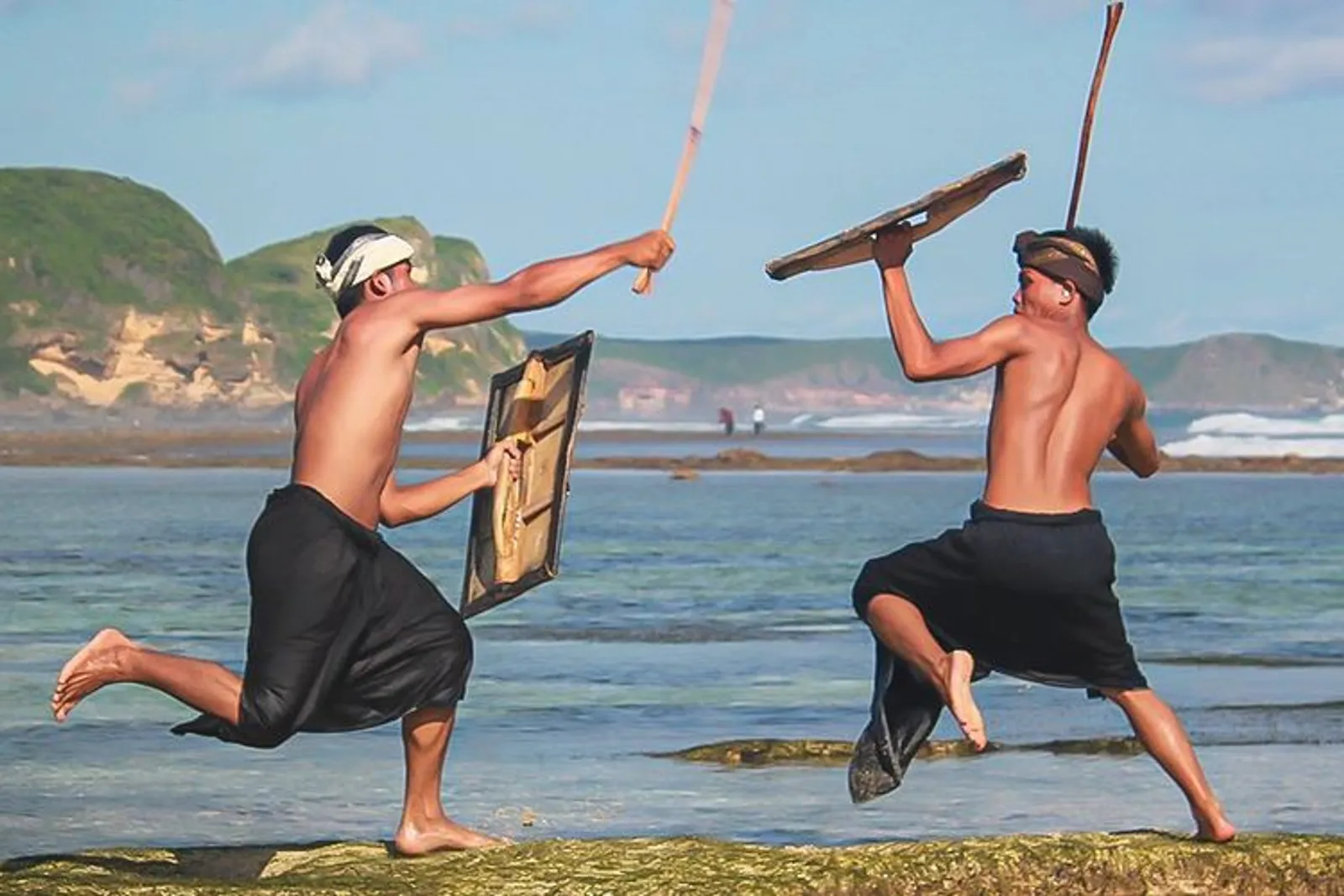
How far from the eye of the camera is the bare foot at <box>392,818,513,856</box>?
9.27 meters

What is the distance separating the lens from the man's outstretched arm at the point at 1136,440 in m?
9.51

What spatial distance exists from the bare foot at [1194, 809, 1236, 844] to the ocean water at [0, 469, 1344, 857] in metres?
2.46

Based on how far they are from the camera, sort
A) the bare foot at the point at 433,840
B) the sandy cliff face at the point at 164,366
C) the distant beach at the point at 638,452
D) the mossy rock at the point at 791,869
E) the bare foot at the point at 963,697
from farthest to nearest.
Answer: the sandy cliff face at the point at 164,366
the distant beach at the point at 638,452
the bare foot at the point at 433,840
the bare foot at the point at 963,697
the mossy rock at the point at 791,869

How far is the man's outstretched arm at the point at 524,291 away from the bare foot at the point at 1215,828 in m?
2.49

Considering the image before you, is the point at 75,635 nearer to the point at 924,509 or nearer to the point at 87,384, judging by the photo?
the point at 924,509

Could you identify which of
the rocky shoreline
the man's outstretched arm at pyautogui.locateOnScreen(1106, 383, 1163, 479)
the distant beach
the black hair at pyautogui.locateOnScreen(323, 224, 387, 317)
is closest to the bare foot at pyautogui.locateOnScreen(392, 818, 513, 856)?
the black hair at pyautogui.locateOnScreen(323, 224, 387, 317)

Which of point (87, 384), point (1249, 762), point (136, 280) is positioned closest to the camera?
point (1249, 762)

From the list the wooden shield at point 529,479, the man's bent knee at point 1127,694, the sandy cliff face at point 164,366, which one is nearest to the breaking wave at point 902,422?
the sandy cliff face at point 164,366

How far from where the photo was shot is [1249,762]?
13.8 metres

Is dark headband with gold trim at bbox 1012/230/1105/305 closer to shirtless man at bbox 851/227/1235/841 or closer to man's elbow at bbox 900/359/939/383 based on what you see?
shirtless man at bbox 851/227/1235/841

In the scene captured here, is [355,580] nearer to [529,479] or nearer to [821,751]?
[529,479]

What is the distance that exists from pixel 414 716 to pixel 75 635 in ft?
40.0

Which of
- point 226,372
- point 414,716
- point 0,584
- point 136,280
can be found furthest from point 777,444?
point 414,716

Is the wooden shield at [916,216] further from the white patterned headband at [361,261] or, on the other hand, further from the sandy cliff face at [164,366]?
the sandy cliff face at [164,366]
